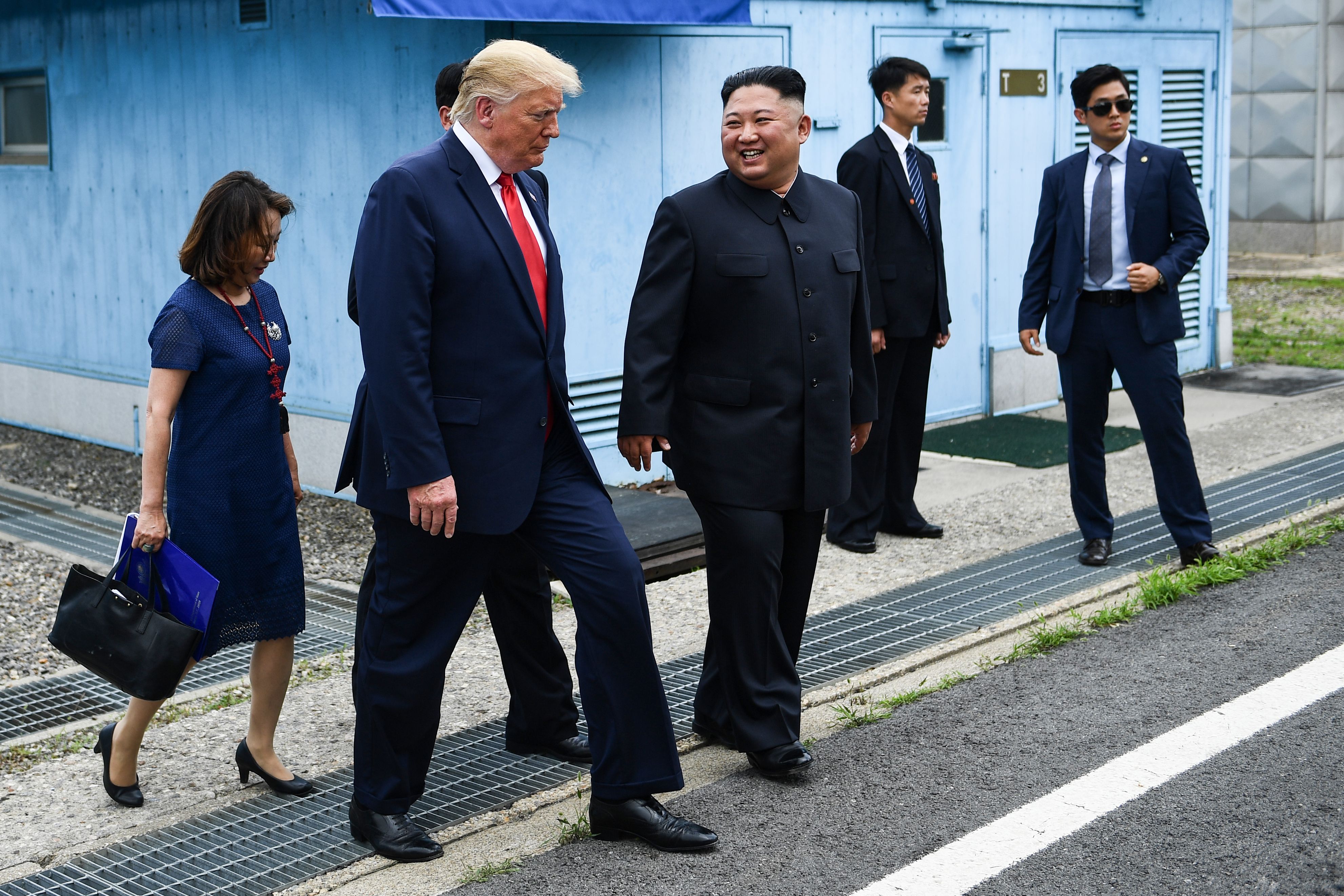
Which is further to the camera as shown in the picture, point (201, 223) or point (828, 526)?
point (828, 526)

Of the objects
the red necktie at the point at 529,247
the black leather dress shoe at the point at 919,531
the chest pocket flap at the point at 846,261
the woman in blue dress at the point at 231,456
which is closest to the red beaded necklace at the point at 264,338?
the woman in blue dress at the point at 231,456

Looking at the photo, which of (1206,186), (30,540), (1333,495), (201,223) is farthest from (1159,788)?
(1206,186)

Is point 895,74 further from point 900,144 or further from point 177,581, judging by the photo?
point 177,581

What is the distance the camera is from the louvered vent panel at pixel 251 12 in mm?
8383

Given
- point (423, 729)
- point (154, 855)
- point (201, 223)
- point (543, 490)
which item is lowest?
point (154, 855)

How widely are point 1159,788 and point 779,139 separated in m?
2.11

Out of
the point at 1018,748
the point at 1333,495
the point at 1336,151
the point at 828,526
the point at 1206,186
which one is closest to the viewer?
the point at 1018,748

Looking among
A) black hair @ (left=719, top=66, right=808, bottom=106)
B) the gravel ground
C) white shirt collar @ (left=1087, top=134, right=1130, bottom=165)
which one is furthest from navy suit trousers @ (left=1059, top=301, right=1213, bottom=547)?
the gravel ground

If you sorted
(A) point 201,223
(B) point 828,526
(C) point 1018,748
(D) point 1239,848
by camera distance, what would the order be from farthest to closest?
(B) point 828,526
(C) point 1018,748
(A) point 201,223
(D) point 1239,848

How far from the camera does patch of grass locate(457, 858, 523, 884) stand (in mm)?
3859

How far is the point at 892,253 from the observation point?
7.16 metres

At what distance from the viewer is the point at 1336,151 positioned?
66.1 feet

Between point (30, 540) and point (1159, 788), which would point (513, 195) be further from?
point (30, 540)

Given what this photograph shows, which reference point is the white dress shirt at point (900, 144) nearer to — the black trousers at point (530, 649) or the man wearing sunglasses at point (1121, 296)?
the man wearing sunglasses at point (1121, 296)
